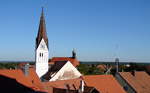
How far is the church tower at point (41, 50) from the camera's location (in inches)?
2099

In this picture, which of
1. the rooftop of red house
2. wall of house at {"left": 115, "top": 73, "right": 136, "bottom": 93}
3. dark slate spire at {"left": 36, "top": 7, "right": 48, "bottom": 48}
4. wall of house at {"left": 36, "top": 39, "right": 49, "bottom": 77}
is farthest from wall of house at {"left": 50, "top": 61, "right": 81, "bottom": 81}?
the rooftop of red house

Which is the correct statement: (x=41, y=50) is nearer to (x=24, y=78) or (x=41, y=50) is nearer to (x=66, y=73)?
(x=66, y=73)

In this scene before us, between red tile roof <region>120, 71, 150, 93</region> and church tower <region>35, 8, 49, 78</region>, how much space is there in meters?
16.0

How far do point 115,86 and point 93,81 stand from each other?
382 centimetres

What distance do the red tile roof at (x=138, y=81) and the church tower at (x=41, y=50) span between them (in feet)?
52.4

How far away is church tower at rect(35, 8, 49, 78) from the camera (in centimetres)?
5331

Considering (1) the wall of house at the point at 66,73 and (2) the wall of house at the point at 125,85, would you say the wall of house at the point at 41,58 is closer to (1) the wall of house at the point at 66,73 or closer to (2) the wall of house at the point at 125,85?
(1) the wall of house at the point at 66,73

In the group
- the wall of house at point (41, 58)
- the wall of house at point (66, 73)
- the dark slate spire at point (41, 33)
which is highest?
the dark slate spire at point (41, 33)

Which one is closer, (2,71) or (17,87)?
(17,87)

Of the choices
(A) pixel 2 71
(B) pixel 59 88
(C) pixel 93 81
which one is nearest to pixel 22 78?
(A) pixel 2 71

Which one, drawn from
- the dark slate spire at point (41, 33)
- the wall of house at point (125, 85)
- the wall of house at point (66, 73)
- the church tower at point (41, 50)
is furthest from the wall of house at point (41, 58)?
the wall of house at point (125, 85)

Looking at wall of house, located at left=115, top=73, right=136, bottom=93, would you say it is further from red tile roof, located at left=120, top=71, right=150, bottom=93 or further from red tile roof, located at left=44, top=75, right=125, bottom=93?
red tile roof, located at left=44, top=75, right=125, bottom=93

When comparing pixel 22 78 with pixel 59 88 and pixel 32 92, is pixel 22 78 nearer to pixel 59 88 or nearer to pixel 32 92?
pixel 32 92

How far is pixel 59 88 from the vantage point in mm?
36188
